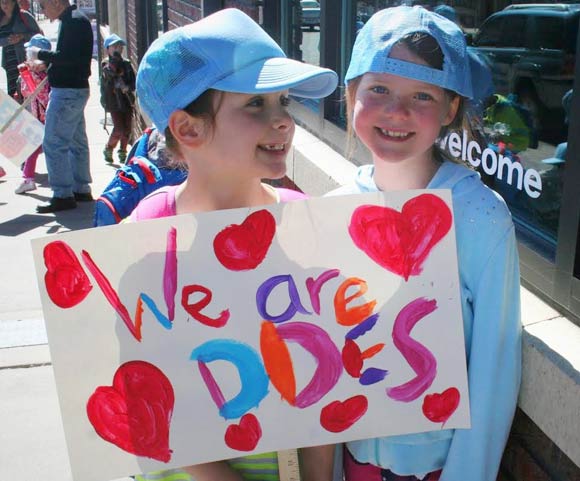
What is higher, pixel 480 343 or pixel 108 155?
pixel 480 343

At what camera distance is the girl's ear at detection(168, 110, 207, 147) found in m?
1.61

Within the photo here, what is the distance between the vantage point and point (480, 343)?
1506 mm

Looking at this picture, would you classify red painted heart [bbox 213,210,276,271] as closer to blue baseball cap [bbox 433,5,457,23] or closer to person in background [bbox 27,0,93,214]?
blue baseball cap [bbox 433,5,457,23]

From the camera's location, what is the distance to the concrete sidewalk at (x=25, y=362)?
3072 mm

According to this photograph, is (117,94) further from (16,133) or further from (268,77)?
(268,77)

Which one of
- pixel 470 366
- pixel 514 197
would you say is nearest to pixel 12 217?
pixel 514 197

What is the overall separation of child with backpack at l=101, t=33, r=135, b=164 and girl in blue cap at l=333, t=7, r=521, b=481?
702 cm

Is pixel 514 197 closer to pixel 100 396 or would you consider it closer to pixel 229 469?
pixel 229 469

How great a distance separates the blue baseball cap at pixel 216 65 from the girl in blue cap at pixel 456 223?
15 cm

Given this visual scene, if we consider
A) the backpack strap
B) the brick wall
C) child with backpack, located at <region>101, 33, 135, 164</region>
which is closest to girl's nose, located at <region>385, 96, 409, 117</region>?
the backpack strap

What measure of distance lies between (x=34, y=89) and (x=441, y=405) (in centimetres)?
727

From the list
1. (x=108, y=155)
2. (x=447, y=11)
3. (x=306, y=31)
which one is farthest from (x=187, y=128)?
(x=108, y=155)

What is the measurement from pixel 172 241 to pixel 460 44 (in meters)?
0.67

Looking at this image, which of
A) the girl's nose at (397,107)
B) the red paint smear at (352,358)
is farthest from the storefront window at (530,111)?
the red paint smear at (352,358)
